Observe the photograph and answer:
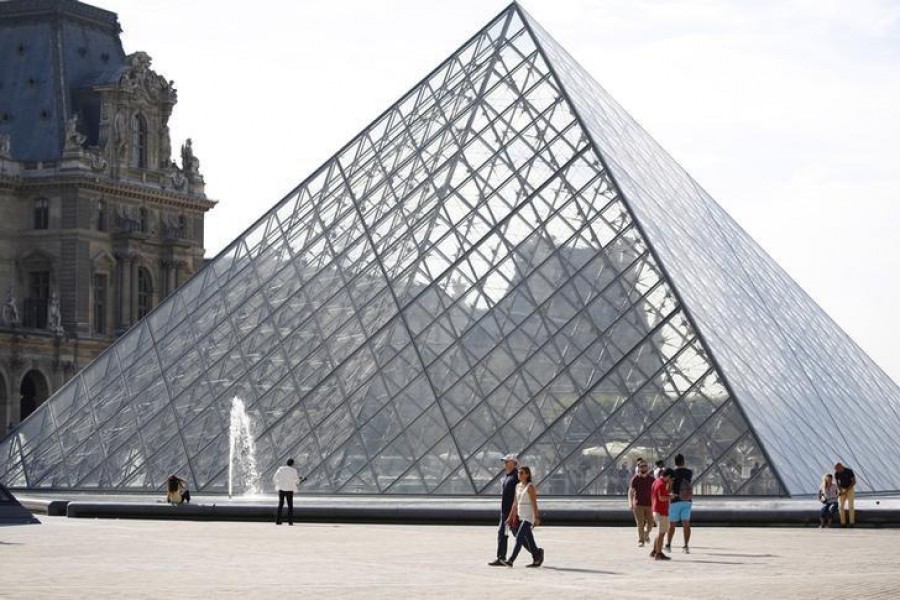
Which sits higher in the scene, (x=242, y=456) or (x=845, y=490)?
(x=242, y=456)

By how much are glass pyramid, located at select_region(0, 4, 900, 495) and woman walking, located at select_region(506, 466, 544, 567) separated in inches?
403

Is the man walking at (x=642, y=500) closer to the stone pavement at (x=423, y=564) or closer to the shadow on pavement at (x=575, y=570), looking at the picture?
the stone pavement at (x=423, y=564)

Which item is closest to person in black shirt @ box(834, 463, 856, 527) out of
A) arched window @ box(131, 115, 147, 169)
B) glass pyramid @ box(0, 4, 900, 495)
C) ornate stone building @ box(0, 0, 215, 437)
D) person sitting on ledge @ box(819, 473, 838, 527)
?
person sitting on ledge @ box(819, 473, 838, 527)

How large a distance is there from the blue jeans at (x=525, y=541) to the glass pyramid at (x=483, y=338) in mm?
10452

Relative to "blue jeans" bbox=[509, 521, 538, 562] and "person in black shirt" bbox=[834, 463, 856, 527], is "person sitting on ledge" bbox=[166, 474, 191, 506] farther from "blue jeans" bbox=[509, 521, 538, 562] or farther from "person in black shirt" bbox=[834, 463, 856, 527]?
"blue jeans" bbox=[509, 521, 538, 562]

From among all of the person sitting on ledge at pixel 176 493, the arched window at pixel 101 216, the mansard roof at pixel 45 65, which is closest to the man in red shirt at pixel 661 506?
the person sitting on ledge at pixel 176 493

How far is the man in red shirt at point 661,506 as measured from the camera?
21281 millimetres

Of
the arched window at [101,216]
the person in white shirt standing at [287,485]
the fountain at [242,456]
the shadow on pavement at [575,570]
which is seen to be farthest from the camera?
the arched window at [101,216]

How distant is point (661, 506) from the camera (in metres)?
22.3

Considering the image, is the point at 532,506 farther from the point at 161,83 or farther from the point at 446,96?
the point at 161,83

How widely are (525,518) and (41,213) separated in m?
68.6

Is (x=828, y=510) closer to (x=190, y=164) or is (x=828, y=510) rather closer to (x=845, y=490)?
(x=845, y=490)

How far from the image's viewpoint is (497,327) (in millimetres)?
34250

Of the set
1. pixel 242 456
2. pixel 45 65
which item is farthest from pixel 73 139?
pixel 242 456
